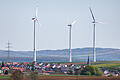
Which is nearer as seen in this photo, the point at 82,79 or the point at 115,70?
the point at 82,79

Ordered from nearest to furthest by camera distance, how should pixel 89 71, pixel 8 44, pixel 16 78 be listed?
pixel 16 78 → pixel 89 71 → pixel 8 44

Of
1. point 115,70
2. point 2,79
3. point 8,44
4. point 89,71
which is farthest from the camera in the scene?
point 8,44

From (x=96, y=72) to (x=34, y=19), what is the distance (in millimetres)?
32385

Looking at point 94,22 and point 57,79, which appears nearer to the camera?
point 57,79

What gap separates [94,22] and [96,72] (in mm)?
40280

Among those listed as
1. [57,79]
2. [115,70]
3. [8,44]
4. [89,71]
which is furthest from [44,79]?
[8,44]

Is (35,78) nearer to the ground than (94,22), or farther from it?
nearer to the ground

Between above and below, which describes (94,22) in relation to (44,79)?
above

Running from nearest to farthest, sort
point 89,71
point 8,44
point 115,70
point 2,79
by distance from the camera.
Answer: point 2,79 < point 89,71 < point 115,70 < point 8,44

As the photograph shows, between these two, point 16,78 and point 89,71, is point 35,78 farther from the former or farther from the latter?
point 89,71

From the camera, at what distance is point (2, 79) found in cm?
9962

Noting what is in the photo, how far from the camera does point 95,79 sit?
105500 millimetres

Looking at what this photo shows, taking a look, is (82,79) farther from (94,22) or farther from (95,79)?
(94,22)

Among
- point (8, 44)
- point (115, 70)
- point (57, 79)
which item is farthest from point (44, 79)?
point (8, 44)
